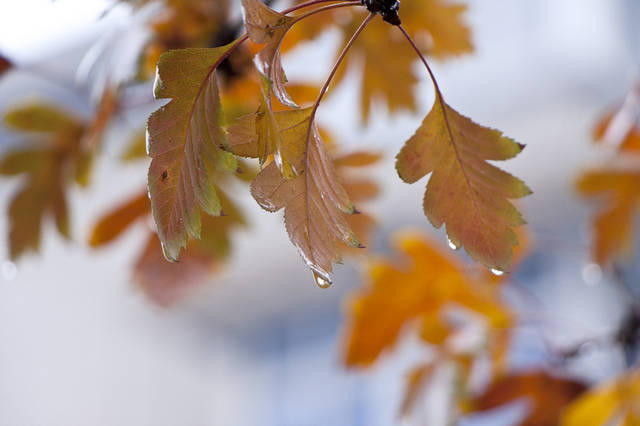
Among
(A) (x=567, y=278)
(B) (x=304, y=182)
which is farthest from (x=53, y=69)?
(A) (x=567, y=278)

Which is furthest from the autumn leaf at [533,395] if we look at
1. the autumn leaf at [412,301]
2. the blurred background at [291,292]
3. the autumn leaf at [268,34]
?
the blurred background at [291,292]

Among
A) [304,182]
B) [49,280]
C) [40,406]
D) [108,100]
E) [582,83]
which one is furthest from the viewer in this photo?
[49,280]

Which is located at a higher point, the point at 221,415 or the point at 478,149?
the point at 478,149

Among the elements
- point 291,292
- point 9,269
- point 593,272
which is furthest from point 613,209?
point 291,292

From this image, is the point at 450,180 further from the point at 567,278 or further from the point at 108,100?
the point at 567,278

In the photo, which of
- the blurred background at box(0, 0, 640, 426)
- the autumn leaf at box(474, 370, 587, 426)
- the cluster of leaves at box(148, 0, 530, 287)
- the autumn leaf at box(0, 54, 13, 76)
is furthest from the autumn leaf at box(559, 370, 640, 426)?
the blurred background at box(0, 0, 640, 426)

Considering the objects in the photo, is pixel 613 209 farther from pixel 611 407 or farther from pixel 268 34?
pixel 268 34
